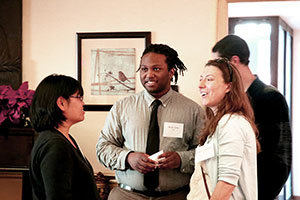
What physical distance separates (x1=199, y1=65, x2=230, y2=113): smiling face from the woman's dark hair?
16 millimetres

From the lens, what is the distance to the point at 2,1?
3.65 metres

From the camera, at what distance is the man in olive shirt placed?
8.41 feet

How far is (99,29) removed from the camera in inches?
140

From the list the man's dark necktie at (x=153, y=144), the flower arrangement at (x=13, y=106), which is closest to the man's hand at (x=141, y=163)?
the man's dark necktie at (x=153, y=144)

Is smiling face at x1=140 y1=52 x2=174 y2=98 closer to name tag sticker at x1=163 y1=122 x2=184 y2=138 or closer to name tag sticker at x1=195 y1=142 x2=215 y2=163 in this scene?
name tag sticker at x1=163 y1=122 x2=184 y2=138

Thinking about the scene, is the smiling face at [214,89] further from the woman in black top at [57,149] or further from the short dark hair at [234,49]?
the woman in black top at [57,149]

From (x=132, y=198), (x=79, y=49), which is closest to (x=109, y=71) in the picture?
(x=79, y=49)

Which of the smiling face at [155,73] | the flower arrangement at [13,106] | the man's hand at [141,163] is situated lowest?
the man's hand at [141,163]

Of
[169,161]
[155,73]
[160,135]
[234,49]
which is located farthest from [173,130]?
[234,49]

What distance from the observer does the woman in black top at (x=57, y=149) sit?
1.64m

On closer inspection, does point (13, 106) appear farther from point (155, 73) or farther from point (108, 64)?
point (155, 73)

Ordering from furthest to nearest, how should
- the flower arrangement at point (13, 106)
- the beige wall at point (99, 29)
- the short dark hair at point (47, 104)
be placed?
the beige wall at point (99, 29) < the flower arrangement at point (13, 106) < the short dark hair at point (47, 104)

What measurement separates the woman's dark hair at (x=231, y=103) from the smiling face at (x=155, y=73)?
2.32ft

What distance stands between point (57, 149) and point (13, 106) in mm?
1584
